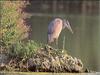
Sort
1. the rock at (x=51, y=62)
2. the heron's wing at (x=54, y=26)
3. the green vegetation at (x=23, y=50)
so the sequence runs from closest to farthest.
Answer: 1. the rock at (x=51, y=62)
2. the green vegetation at (x=23, y=50)
3. the heron's wing at (x=54, y=26)

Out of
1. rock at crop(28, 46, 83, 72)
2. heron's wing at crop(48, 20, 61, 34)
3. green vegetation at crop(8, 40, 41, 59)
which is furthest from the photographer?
heron's wing at crop(48, 20, 61, 34)

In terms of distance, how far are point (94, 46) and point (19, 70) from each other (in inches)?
429

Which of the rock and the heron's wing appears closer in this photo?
the rock

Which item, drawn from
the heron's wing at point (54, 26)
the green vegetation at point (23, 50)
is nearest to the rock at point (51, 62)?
the green vegetation at point (23, 50)

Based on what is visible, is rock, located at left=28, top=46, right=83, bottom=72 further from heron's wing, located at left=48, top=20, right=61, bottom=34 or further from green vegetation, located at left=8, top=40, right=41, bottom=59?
heron's wing, located at left=48, top=20, right=61, bottom=34

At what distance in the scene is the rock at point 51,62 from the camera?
12.0m

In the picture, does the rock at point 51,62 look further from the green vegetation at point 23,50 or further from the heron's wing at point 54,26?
the heron's wing at point 54,26

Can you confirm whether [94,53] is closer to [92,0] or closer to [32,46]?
[32,46]

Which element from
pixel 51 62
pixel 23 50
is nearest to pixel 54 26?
pixel 23 50

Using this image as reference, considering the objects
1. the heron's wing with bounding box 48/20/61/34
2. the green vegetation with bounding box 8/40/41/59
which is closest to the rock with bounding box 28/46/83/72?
the green vegetation with bounding box 8/40/41/59

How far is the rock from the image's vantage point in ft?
39.5

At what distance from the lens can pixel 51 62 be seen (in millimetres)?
12039

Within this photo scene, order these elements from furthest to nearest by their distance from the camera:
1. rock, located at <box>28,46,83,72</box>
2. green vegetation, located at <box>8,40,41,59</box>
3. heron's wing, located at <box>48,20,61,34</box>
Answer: heron's wing, located at <box>48,20,61,34</box>
green vegetation, located at <box>8,40,41,59</box>
rock, located at <box>28,46,83,72</box>

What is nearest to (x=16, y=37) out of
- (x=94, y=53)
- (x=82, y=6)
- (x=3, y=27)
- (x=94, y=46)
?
(x=3, y=27)
